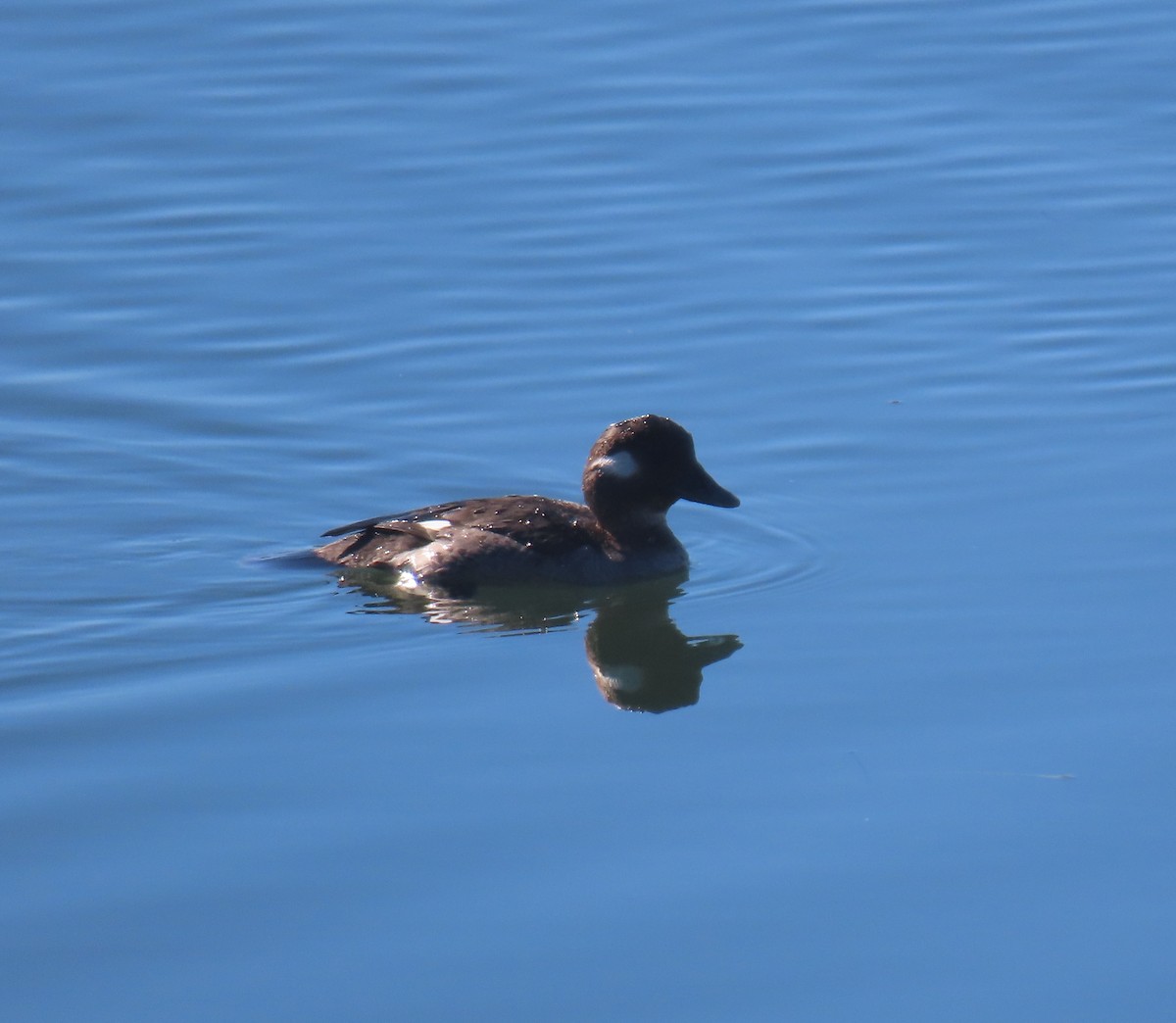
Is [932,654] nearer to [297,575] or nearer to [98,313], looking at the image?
[297,575]

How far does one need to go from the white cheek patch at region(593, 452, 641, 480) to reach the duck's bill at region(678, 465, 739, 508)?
0.85ft

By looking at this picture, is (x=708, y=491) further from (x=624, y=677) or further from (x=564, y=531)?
(x=624, y=677)

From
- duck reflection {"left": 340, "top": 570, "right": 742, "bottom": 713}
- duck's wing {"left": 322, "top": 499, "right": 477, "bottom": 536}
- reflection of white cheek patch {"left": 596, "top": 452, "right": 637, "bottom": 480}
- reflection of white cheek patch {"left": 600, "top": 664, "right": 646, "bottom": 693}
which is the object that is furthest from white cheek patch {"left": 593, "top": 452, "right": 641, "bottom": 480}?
reflection of white cheek patch {"left": 600, "top": 664, "right": 646, "bottom": 693}

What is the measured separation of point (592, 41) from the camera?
1791 centimetres

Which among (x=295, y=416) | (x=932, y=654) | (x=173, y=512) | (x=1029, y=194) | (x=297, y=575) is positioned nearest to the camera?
(x=932, y=654)

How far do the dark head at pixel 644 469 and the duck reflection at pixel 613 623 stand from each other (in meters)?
0.42

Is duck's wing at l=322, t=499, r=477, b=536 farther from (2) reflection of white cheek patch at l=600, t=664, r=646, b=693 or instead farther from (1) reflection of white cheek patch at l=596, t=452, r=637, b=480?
(2) reflection of white cheek patch at l=600, t=664, r=646, b=693

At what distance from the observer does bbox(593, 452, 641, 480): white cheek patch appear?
10094 millimetres

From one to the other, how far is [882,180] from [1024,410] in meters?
3.87

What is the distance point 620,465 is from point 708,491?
0.43 m

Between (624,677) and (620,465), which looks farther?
(620,465)

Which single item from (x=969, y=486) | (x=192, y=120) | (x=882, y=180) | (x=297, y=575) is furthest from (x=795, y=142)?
(x=297, y=575)

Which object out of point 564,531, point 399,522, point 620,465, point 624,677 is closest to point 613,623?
point 564,531

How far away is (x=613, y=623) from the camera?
9.48 meters
